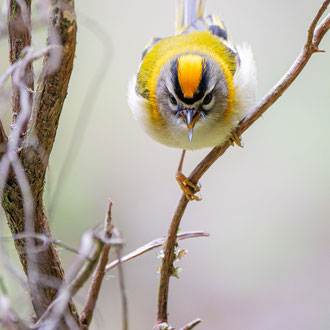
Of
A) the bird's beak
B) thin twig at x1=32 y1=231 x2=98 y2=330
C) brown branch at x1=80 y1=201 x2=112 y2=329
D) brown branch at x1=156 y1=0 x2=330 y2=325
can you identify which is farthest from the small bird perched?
thin twig at x1=32 y1=231 x2=98 y2=330

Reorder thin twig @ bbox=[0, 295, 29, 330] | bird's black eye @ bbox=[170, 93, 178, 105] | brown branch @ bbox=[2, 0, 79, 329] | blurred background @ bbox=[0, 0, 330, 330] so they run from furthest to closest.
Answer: blurred background @ bbox=[0, 0, 330, 330] → bird's black eye @ bbox=[170, 93, 178, 105] → brown branch @ bbox=[2, 0, 79, 329] → thin twig @ bbox=[0, 295, 29, 330]

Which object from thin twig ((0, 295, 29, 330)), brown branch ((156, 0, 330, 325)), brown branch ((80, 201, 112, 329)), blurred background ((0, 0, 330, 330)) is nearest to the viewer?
thin twig ((0, 295, 29, 330))

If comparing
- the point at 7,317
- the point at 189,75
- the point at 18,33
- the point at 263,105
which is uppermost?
the point at 189,75

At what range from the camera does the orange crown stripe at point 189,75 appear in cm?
194

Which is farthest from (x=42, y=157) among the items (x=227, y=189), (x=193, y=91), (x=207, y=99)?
(x=227, y=189)

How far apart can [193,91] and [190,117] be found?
0.37 feet

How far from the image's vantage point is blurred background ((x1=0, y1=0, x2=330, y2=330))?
11.2 ft

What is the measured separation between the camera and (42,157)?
105 centimetres

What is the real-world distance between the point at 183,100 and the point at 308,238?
6.75 feet

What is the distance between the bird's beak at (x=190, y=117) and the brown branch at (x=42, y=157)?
950 millimetres

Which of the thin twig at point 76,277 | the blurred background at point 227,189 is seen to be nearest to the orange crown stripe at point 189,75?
the thin twig at point 76,277

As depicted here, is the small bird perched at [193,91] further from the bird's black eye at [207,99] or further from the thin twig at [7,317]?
the thin twig at [7,317]

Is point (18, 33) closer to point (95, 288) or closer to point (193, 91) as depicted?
point (95, 288)

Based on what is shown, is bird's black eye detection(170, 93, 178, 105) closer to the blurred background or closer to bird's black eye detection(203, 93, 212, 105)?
bird's black eye detection(203, 93, 212, 105)
